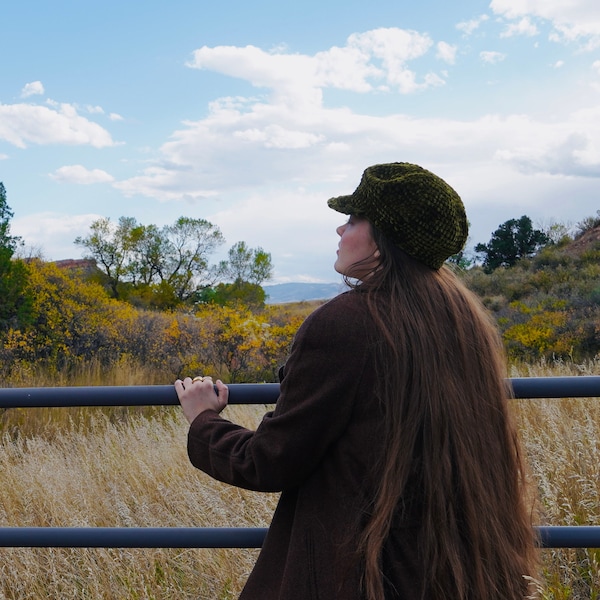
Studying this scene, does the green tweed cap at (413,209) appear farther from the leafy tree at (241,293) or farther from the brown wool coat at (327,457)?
the leafy tree at (241,293)

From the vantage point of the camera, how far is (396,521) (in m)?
1.45

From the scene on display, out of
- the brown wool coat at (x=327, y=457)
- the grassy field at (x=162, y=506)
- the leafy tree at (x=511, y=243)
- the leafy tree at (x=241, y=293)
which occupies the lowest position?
the grassy field at (x=162, y=506)

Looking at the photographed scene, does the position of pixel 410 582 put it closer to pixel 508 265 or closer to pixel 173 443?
pixel 173 443

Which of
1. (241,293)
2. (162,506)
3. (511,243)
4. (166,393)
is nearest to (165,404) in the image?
(166,393)

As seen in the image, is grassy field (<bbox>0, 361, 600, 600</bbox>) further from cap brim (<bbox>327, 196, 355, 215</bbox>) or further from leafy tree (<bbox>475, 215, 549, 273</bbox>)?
leafy tree (<bbox>475, 215, 549, 273</bbox>)

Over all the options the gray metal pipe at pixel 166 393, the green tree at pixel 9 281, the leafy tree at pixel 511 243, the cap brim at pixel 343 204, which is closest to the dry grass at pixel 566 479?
the gray metal pipe at pixel 166 393

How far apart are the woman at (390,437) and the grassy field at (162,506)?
55.6 inches

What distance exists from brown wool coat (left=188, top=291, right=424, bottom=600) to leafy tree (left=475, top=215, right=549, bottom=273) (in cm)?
2193

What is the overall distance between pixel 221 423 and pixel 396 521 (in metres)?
0.42

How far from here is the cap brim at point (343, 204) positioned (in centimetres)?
156

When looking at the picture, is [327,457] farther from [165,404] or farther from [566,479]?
[566,479]

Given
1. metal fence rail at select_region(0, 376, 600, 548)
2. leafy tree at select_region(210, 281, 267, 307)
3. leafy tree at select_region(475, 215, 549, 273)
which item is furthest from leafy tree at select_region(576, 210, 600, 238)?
metal fence rail at select_region(0, 376, 600, 548)

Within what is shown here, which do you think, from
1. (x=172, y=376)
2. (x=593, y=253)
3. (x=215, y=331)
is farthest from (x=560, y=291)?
(x=172, y=376)

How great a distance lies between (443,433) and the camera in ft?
4.76
